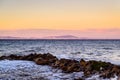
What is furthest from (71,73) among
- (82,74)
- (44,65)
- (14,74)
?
(44,65)

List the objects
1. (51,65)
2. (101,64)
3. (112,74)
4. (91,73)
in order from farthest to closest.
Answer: (51,65) → (101,64) → (91,73) → (112,74)

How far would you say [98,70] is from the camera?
20.8 metres

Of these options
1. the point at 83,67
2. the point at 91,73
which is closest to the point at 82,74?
the point at 91,73

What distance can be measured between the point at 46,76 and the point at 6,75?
3023 mm

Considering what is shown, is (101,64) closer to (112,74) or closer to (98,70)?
(98,70)

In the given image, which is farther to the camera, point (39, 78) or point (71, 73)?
point (71, 73)

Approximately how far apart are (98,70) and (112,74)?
96.5 inches

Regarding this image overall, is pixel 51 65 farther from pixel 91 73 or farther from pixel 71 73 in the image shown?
pixel 91 73

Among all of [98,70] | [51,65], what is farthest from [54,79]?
[51,65]

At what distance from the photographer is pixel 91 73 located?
20.0 meters

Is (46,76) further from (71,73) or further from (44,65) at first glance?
(44,65)

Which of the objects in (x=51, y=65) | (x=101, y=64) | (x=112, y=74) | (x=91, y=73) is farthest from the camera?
(x=51, y=65)

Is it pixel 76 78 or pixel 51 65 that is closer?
pixel 76 78

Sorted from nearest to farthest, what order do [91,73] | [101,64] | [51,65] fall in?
[91,73] < [101,64] < [51,65]
